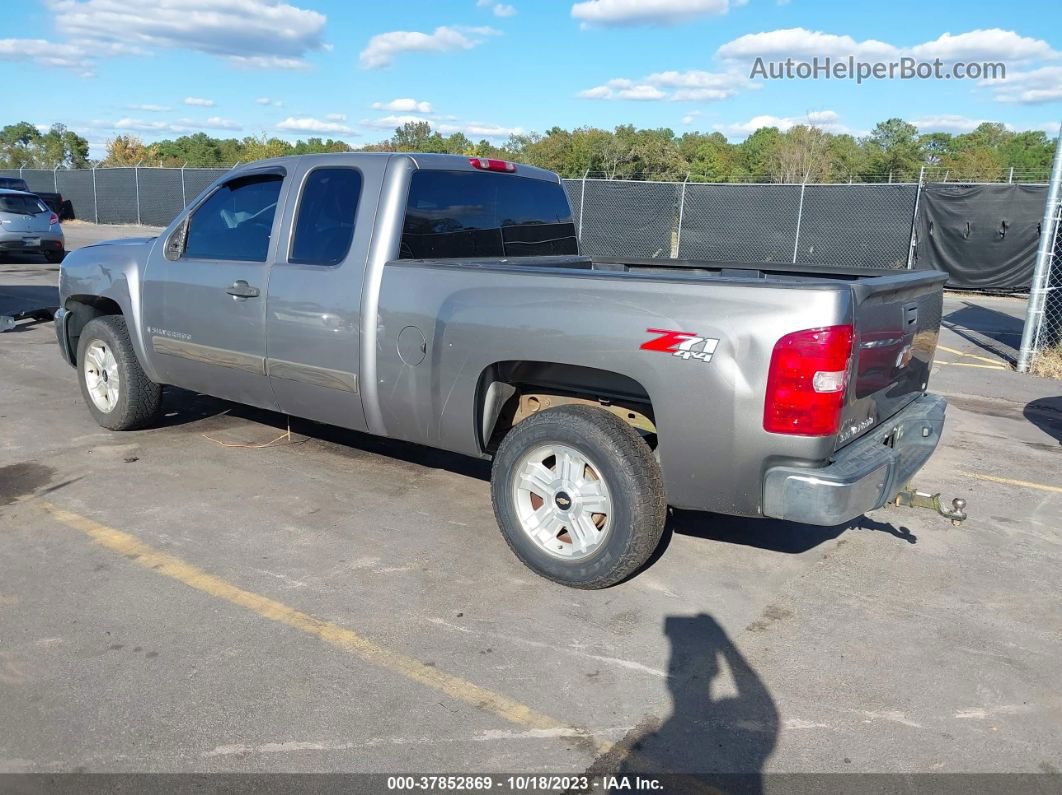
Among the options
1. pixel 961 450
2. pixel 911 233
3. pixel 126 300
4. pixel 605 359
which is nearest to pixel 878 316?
pixel 605 359

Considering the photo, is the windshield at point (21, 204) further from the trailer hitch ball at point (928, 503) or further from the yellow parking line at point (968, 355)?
the trailer hitch ball at point (928, 503)

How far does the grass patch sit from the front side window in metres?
8.80

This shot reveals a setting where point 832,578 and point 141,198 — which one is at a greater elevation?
point 141,198

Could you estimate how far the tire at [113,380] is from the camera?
605cm

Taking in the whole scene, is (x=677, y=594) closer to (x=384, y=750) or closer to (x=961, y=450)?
(x=384, y=750)

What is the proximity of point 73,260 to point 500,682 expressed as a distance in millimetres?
5084

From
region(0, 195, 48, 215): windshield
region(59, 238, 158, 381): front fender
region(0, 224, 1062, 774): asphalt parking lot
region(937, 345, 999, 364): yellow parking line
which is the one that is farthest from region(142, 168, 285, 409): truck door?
region(0, 195, 48, 215): windshield

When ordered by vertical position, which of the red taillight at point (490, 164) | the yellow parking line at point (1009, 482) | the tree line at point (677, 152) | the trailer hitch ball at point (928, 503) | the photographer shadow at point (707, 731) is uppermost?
the tree line at point (677, 152)

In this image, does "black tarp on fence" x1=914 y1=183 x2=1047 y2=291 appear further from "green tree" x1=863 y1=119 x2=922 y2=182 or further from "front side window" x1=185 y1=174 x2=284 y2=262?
"green tree" x1=863 y1=119 x2=922 y2=182

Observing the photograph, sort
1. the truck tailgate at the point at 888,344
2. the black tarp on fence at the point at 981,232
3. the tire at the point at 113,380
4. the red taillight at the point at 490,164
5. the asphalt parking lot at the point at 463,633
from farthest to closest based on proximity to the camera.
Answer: the black tarp on fence at the point at 981,232
the tire at the point at 113,380
the red taillight at the point at 490,164
the truck tailgate at the point at 888,344
the asphalt parking lot at the point at 463,633

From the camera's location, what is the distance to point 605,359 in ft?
12.0

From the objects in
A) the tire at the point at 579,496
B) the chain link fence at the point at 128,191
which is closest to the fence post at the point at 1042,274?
the tire at the point at 579,496

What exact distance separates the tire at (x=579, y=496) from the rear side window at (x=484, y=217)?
132 centimetres

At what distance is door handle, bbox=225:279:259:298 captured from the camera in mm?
5008
